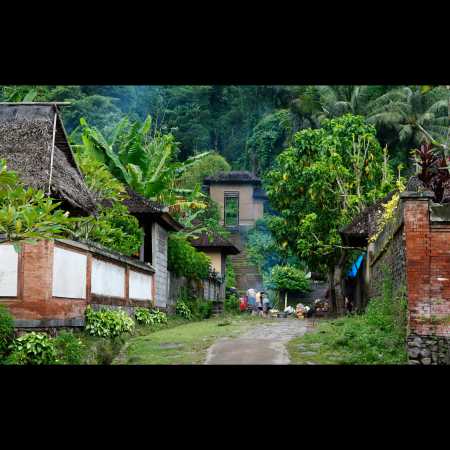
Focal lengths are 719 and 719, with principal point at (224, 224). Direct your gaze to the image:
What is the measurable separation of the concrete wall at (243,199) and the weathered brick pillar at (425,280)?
80.9 ft

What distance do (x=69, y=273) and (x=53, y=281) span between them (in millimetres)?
736

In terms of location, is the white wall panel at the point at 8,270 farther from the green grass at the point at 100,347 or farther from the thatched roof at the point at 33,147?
the thatched roof at the point at 33,147

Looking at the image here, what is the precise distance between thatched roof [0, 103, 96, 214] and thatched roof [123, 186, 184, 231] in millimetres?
3993

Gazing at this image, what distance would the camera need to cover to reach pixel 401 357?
A: 26.6 ft

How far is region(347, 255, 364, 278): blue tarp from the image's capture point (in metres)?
18.8

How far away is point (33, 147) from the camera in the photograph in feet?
34.4

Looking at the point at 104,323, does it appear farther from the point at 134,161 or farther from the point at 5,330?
the point at 134,161

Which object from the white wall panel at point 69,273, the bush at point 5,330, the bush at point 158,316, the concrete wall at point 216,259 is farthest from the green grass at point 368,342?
the concrete wall at point 216,259

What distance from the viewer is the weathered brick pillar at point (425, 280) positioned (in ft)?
26.1

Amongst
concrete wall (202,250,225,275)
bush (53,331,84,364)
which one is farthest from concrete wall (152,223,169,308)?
concrete wall (202,250,225,275)

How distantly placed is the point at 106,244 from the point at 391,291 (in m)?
5.29
